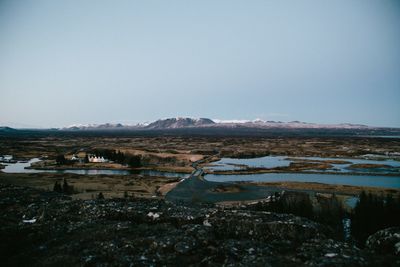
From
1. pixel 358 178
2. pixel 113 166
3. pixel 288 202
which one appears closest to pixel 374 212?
pixel 288 202

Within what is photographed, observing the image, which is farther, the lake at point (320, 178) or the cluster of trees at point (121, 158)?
the cluster of trees at point (121, 158)

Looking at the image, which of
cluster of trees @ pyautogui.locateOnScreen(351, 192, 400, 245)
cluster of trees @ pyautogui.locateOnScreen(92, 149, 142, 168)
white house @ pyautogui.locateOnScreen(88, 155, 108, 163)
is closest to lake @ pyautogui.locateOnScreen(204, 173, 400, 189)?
cluster of trees @ pyautogui.locateOnScreen(92, 149, 142, 168)

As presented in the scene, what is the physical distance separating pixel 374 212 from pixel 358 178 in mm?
35020

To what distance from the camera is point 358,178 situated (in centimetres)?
6016

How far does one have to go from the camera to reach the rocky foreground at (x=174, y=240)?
10.0 meters

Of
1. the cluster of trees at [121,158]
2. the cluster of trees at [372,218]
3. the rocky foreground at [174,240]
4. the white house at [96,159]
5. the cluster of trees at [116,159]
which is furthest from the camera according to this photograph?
the white house at [96,159]

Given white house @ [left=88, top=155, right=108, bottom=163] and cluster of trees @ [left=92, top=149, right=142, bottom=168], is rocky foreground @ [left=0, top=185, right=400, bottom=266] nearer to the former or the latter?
cluster of trees @ [left=92, top=149, right=142, bottom=168]

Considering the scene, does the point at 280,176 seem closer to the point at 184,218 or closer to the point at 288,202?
the point at 288,202

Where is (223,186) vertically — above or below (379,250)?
below

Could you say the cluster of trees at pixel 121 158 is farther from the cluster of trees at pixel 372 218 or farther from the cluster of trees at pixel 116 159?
the cluster of trees at pixel 372 218

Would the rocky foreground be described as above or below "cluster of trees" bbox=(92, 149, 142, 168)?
above

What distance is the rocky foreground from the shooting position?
33.0ft

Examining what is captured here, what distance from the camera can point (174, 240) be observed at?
448 inches

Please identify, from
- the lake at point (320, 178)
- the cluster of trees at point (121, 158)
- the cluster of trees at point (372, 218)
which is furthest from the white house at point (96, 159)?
the cluster of trees at point (372, 218)
